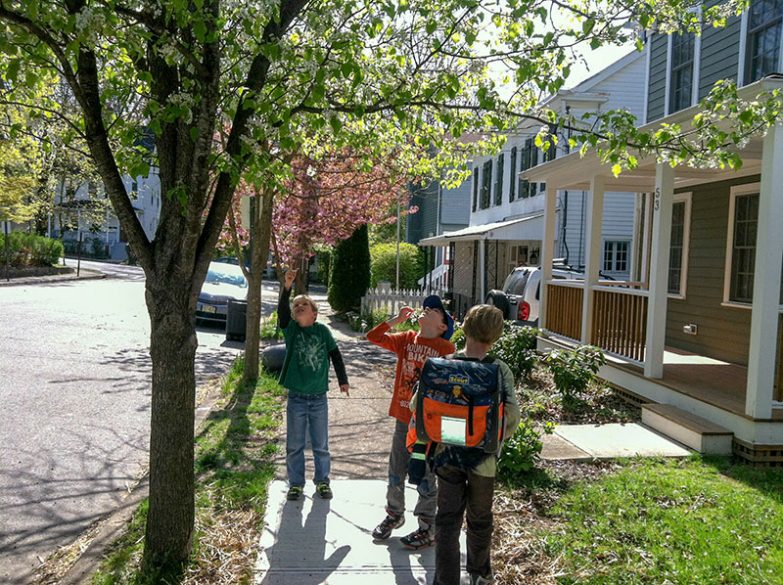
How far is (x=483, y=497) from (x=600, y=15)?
3396 millimetres

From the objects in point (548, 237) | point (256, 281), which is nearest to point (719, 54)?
point (548, 237)

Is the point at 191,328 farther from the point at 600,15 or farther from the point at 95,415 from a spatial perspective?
the point at 95,415

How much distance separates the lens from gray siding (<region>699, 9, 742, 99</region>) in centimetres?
1078

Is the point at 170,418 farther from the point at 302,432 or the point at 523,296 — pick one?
the point at 523,296

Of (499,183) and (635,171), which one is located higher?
(499,183)

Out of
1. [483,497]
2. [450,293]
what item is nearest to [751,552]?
[483,497]

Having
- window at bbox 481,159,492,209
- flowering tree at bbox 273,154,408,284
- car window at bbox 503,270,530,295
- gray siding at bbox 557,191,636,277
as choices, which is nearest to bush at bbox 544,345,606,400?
car window at bbox 503,270,530,295

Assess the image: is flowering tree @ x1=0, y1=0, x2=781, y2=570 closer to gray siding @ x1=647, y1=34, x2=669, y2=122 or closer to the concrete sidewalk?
the concrete sidewalk

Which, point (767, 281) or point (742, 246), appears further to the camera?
point (742, 246)

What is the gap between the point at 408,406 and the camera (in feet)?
14.2

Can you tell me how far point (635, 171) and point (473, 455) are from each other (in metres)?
7.51

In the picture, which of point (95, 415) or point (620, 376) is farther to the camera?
point (620, 376)

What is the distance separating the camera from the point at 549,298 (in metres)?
11.9

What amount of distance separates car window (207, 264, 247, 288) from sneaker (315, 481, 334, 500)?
45.5 feet
